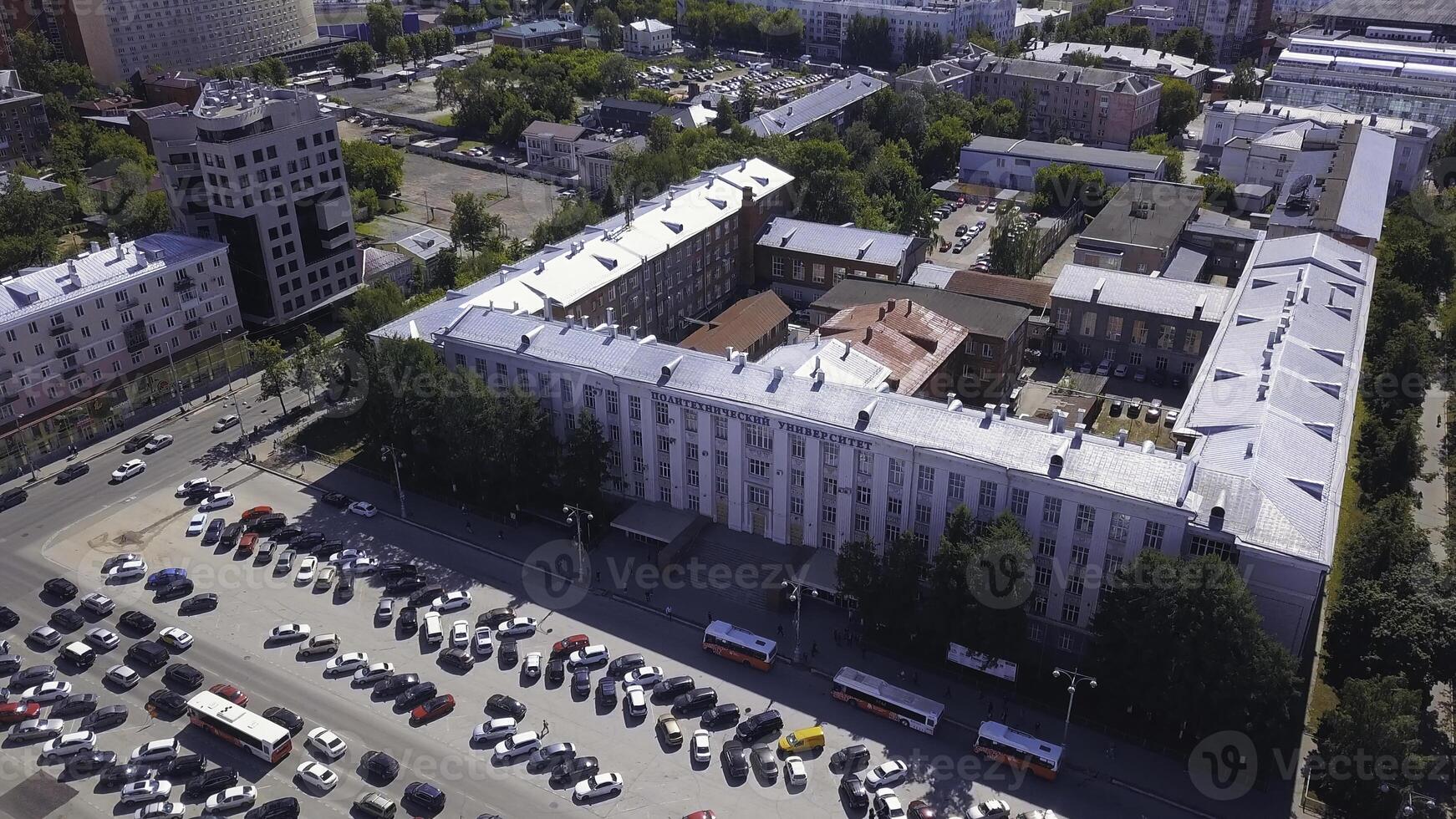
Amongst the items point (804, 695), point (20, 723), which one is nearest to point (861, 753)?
point (804, 695)

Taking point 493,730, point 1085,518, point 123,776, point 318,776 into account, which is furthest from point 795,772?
point 123,776

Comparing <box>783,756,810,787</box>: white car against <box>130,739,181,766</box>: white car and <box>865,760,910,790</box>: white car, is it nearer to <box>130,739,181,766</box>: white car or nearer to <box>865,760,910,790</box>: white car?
<box>865,760,910,790</box>: white car

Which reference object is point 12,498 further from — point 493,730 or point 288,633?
point 493,730

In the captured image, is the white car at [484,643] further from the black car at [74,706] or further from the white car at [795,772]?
the black car at [74,706]

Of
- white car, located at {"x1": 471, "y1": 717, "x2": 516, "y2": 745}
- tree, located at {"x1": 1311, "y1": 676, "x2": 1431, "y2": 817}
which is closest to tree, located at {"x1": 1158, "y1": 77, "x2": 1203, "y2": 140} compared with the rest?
tree, located at {"x1": 1311, "y1": 676, "x2": 1431, "y2": 817}

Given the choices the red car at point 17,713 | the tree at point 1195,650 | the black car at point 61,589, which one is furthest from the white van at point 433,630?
the tree at point 1195,650

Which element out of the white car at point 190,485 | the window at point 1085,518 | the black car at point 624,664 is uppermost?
the window at point 1085,518

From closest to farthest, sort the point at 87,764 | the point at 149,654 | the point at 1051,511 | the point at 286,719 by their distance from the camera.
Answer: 1. the point at 87,764
2. the point at 286,719
3. the point at 1051,511
4. the point at 149,654
